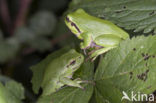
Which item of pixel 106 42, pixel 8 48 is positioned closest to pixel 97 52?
pixel 106 42

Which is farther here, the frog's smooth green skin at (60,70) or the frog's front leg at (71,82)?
the frog's smooth green skin at (60,70)

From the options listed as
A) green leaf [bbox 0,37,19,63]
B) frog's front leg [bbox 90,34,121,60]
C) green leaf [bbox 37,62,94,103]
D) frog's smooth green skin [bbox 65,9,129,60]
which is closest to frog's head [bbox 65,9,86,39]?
frog's smooth green skin [bbox 65,9,129,60]

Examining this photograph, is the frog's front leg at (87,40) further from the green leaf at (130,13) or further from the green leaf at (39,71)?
the green leaf at (39,71)

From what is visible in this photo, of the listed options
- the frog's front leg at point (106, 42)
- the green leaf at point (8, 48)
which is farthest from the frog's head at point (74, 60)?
the green leaf at point (8, 48)

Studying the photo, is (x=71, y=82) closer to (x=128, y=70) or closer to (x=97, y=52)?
(x=97, y=52)

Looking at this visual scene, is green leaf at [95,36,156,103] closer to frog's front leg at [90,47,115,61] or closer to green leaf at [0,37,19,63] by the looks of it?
frog's front leg at [90,47,115,61]
